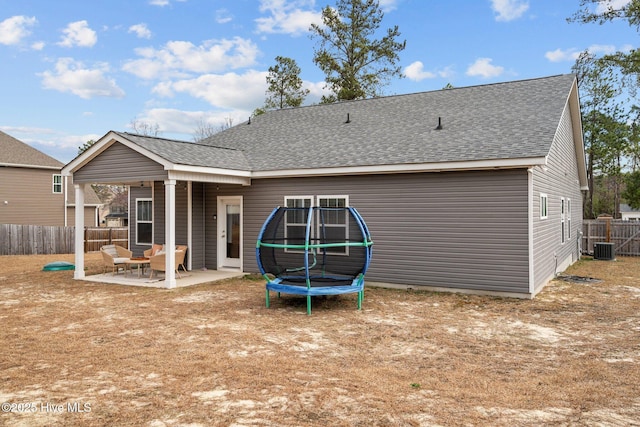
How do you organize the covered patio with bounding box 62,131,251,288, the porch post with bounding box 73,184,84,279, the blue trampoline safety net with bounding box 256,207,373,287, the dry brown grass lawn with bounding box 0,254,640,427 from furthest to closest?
the porch post with bounding box 73,184,84,279 → the covered patio with bounding box 62,131,251,288 → the blue trampoline safety net with bounding box 256,207,373,287 → the dry brown grass lawn with bounding box 0,254,640,427

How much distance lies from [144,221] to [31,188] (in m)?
12.7

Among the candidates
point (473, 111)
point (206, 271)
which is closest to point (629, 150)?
point (473, 111)

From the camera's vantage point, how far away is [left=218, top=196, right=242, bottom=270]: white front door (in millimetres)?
12617

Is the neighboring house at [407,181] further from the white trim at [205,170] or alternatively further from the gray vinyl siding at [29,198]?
the gray vinyl siding at [29,198]

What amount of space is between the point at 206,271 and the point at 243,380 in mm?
8392

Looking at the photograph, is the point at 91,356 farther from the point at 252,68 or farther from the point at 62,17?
the point at 252,68

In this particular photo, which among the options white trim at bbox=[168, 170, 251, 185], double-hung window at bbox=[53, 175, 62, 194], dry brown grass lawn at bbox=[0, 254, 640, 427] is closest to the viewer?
dry brown grass lawn at bbox=[0, 254, 640, 427]

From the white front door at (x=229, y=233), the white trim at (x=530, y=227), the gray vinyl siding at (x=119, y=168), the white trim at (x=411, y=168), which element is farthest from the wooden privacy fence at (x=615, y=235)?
the gray vinyl siding at (x=119, y=168)

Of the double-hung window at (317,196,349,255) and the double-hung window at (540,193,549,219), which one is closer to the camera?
the double-hung window at (540,193,549,219)

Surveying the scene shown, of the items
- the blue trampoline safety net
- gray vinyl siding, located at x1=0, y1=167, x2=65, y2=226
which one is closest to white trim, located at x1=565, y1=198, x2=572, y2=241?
the blue trampoline safety net

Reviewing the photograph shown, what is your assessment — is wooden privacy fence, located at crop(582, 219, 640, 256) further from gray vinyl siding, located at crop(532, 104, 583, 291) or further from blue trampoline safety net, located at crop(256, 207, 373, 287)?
blue trampoline safety net, located at crop(256, 207, 373, 287)

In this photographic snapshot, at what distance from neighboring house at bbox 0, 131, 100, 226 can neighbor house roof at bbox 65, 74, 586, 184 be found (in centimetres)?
1377

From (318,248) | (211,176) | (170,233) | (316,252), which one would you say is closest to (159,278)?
(170,233)

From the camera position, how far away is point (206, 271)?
41.4 feet
